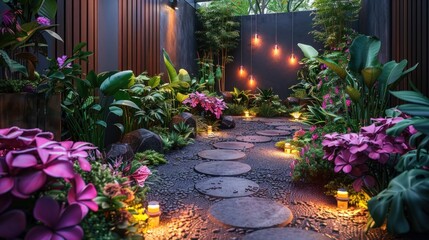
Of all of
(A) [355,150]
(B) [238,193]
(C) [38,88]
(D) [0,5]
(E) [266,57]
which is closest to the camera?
(A) [355,150]

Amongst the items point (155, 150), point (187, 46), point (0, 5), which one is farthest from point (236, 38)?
point (0, 5)

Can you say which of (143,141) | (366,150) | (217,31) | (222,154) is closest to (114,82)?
(143,141)

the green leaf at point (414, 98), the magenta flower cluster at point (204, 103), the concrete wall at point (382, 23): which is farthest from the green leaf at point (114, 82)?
the concrete wall at point (382, 23)

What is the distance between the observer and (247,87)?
10.5m

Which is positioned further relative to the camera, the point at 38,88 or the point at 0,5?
the point at 0,5

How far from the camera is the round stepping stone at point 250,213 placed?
2.15m

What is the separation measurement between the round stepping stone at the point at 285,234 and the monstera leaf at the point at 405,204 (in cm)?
37

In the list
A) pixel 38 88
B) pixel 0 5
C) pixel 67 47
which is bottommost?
pixel 38 88

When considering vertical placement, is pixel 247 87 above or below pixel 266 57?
below

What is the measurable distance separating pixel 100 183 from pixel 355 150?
165 cm

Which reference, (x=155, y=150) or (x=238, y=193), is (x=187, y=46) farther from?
(x=238, y=193)

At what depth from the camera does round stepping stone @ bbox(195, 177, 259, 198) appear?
110 inches

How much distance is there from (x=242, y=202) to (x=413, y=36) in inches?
127

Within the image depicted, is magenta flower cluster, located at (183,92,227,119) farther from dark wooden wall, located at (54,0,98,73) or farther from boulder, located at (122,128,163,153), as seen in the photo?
dark wooden wall, located at (54,0,98,73)
